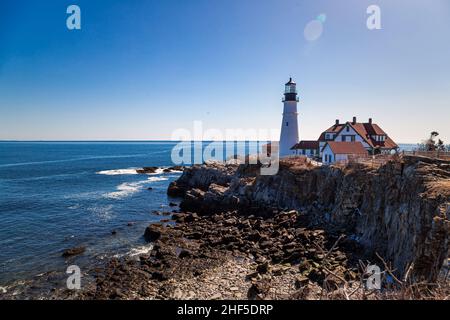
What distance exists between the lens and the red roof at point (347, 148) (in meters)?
30.6

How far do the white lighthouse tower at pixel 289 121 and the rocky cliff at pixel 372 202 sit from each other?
8509 millimetres

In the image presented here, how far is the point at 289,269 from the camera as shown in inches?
611

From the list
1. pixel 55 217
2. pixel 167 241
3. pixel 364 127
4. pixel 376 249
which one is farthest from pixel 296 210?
pixel 55 217

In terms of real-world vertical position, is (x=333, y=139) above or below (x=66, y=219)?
above

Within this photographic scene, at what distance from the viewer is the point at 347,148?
31047 mm

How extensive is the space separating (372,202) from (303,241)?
5.69m

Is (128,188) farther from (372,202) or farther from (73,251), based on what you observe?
(372,202)

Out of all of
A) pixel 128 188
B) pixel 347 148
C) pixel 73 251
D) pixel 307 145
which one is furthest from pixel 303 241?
pixel 128 188

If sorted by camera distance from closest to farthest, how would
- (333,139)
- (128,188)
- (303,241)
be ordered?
1. (303,241)
2. (333,139)
3. (128,188)

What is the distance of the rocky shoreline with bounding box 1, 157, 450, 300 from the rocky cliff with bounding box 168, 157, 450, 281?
0.22ft

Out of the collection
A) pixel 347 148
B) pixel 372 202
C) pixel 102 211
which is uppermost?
pixel 347 148

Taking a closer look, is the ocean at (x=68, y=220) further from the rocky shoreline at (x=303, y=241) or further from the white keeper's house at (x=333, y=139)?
the white keeper's house at (x=333, y=139)

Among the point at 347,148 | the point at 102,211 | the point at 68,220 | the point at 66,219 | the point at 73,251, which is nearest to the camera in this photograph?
the point at 73,251
